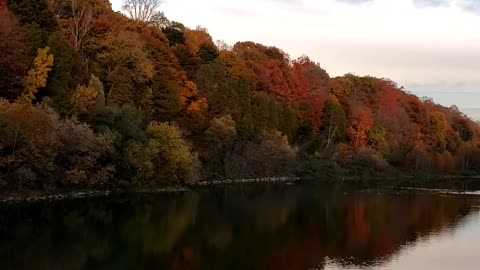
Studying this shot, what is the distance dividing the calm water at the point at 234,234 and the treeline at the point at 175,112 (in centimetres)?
368

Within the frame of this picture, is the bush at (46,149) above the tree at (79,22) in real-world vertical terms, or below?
below

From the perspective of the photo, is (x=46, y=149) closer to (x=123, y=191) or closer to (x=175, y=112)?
(x=123, y=191)

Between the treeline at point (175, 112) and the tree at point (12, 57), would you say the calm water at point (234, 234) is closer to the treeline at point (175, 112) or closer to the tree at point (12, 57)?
the treeline at point (175, 112)

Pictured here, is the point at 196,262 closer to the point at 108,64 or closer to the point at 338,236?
the point at 338,236

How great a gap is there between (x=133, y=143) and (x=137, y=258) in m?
22.0

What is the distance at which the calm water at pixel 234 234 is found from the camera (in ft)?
80.3

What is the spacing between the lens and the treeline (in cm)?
4097

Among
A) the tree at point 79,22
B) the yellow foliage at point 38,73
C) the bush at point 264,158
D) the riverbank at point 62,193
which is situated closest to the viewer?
the riverbank at point 62,193

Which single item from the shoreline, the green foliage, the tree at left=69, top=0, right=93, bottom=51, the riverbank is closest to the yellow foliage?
the riverbank

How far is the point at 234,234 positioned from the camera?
3131 cm

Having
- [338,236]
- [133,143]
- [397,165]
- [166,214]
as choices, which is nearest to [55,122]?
[133,143]

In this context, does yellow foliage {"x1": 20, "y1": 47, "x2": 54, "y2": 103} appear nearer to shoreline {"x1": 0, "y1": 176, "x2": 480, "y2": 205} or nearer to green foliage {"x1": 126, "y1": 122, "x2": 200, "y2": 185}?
shoreline {"x1": 0, "y1": 176, "x2": 480, "y2": 205}

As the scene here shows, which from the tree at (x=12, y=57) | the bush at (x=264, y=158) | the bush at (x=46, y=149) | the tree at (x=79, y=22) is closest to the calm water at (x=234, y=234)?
the bush at (x=46, y=149)

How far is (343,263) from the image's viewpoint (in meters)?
25.2
